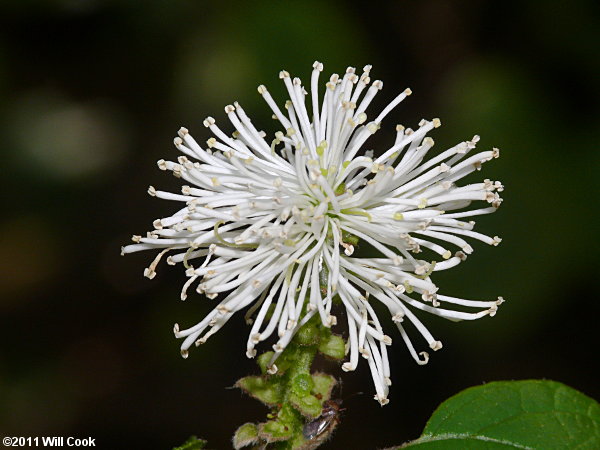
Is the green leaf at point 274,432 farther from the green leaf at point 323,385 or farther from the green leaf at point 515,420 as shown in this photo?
the green leaf at point 515,420

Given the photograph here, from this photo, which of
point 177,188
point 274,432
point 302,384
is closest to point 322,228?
point 302,384

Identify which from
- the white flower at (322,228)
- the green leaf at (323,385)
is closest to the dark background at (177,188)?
the white flower at (322,228)

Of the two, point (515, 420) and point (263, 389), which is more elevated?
point (263, 389)

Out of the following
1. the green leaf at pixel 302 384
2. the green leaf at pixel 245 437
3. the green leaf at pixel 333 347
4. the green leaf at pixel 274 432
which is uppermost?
the green leaf at pixel 333 347

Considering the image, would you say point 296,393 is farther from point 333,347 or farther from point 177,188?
point 177,188

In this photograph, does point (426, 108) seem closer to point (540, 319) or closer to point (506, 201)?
point (506, 201)

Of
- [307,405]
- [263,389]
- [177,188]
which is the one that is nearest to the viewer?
[307,405]
